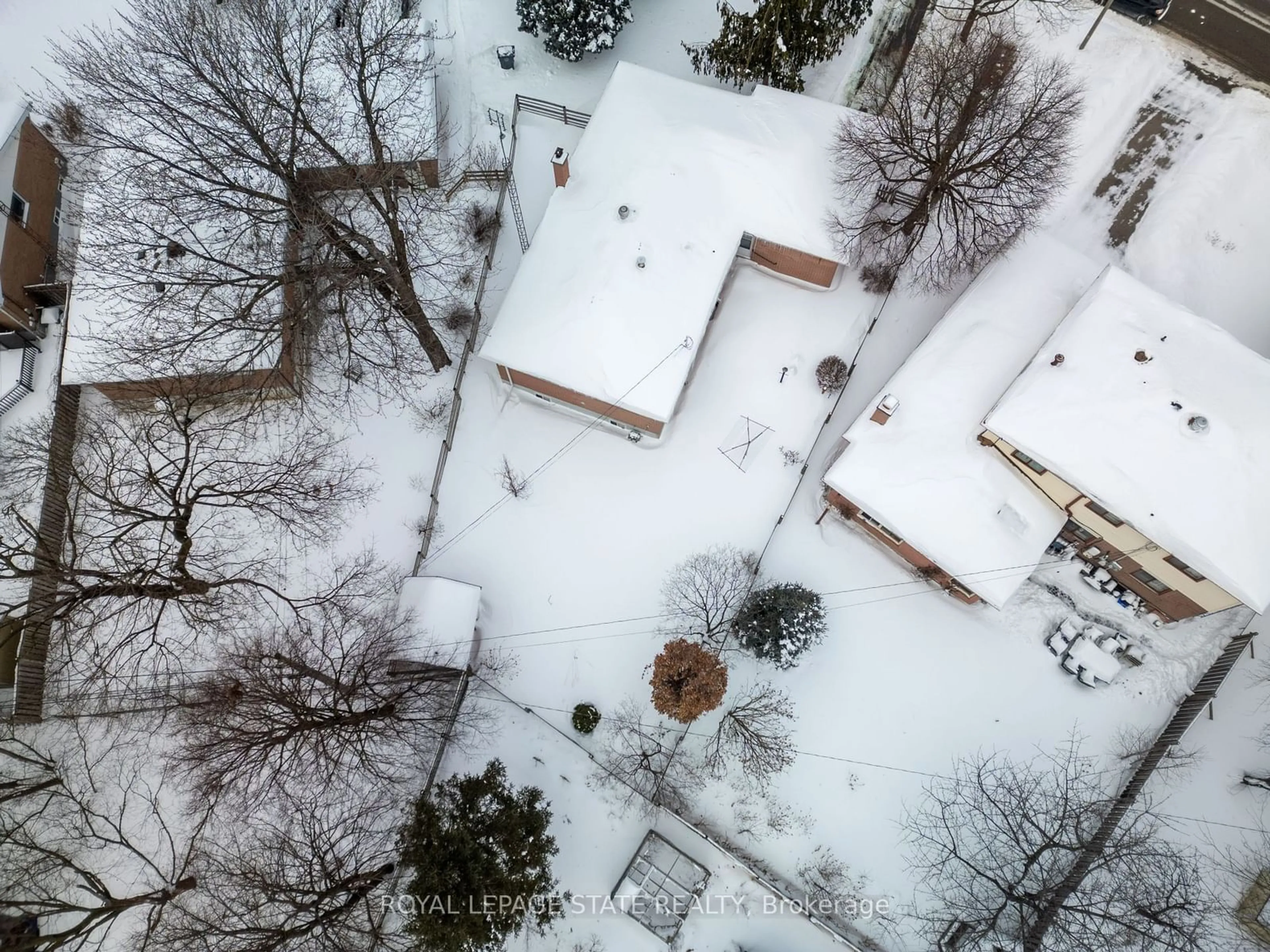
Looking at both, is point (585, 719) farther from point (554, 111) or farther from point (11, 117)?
point (11, 117)

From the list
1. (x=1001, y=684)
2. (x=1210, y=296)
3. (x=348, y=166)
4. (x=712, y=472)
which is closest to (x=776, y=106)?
(x=712, y=472)

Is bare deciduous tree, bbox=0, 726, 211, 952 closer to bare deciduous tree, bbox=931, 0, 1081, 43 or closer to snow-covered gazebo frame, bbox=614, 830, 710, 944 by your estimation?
snow-covered gazebo frame, bbox=614, 830, 710, 944

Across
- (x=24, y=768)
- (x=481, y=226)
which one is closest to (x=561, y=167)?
(x=481, y=226)

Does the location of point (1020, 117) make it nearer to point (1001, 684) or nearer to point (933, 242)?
point (933, 242)

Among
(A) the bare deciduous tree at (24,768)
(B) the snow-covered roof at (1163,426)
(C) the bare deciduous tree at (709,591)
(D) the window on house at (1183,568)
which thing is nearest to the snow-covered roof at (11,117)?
(A) the bare deciduous tree at (24,768)

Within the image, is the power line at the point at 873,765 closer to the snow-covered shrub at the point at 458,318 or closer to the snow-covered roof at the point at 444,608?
the snow-covered roof at the point at 444,608

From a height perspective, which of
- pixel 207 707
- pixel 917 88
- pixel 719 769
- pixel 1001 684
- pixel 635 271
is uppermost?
pixel 917 88
